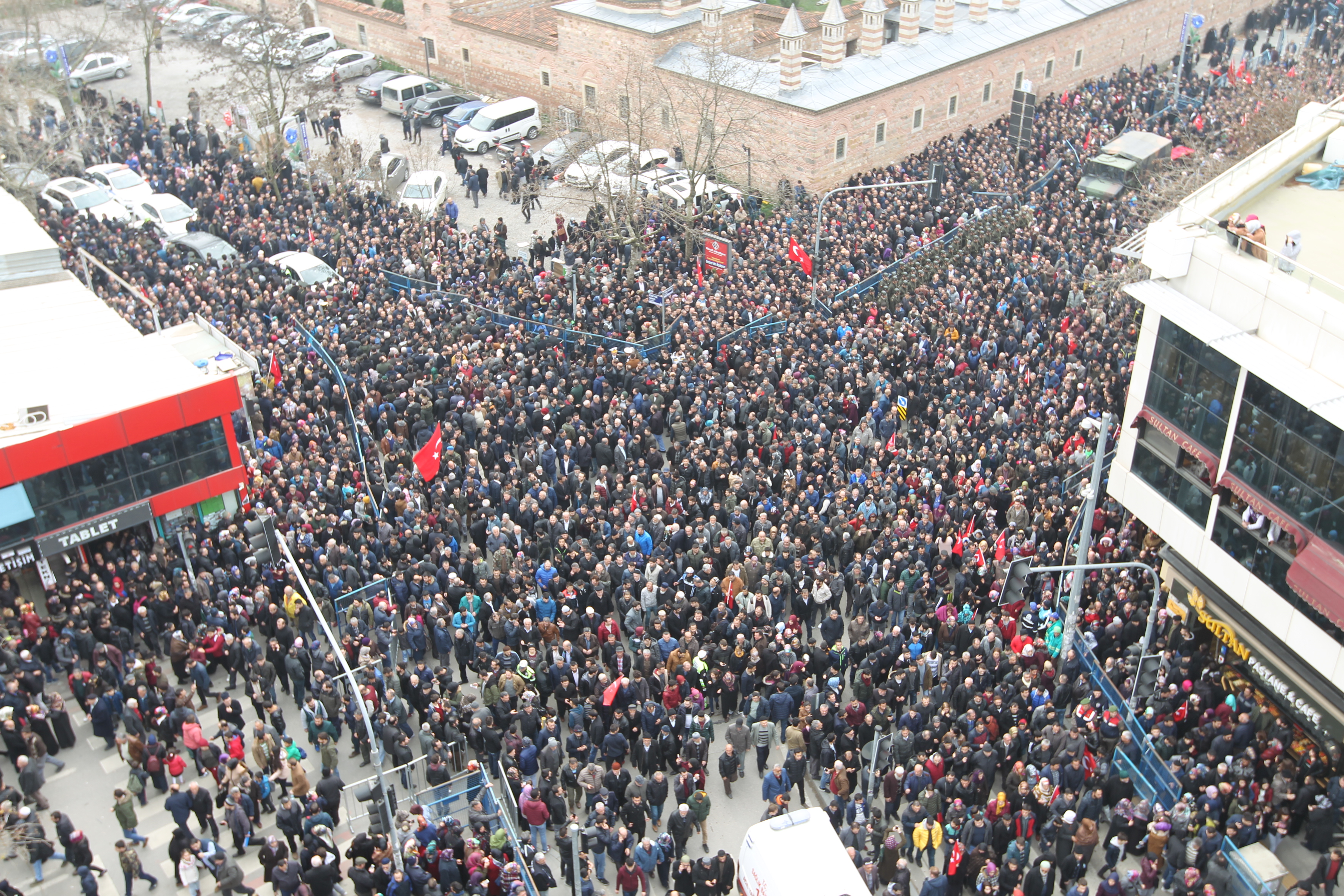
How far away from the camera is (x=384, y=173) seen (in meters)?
39.8

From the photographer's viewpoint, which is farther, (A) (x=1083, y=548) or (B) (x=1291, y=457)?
(A) (x=1083, y=548)

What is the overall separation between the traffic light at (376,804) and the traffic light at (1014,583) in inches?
393

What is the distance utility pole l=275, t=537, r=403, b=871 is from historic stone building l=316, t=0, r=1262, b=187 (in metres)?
20.8

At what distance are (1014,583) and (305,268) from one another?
1965 cm

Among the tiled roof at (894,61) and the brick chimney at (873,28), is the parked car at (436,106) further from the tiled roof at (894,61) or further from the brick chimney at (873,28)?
the brick chimney at (873,28)

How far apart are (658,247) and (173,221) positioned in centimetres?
1365

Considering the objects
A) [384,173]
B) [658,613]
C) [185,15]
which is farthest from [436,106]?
[658,613]

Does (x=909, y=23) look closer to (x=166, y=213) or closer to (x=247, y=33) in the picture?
(x=247, y=33)

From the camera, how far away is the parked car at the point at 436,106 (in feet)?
148

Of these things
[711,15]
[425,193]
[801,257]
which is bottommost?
[425,193]

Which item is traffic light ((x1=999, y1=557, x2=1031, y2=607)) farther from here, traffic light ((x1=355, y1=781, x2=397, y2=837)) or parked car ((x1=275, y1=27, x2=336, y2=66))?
parked car ((x1=275, y1=27, x2=336, y2=66))

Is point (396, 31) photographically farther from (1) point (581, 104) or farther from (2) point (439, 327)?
(2) point (439, 327)

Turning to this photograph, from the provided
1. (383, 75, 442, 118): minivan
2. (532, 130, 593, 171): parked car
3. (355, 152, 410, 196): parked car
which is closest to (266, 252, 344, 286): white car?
(355, 152, 410, 196): parked car

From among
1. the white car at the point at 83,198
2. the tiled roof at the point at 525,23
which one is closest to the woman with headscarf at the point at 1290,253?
the white car at the point at 83,198
